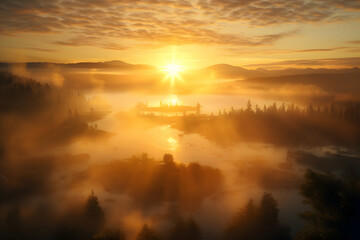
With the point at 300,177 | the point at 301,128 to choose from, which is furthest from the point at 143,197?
the point at 301,128

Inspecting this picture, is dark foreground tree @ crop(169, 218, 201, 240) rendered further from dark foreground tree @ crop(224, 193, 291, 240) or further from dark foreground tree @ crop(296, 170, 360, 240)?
dark foreground tree @ crop(296, 170, 360, 240)

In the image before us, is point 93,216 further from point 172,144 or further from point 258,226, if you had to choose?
point 172,144

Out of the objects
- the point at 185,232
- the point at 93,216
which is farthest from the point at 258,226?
the point at 93,216

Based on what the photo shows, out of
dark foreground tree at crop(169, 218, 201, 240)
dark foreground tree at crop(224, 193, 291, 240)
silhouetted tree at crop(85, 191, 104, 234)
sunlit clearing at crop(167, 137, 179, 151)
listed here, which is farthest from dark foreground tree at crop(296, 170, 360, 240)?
sunlit clearing at crop(167, 137, 179, 151)

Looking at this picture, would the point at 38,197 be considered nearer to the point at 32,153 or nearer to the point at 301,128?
the point at 32,153

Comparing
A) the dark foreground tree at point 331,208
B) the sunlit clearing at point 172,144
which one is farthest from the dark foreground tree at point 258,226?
the sunlit clearing at point 172,144
